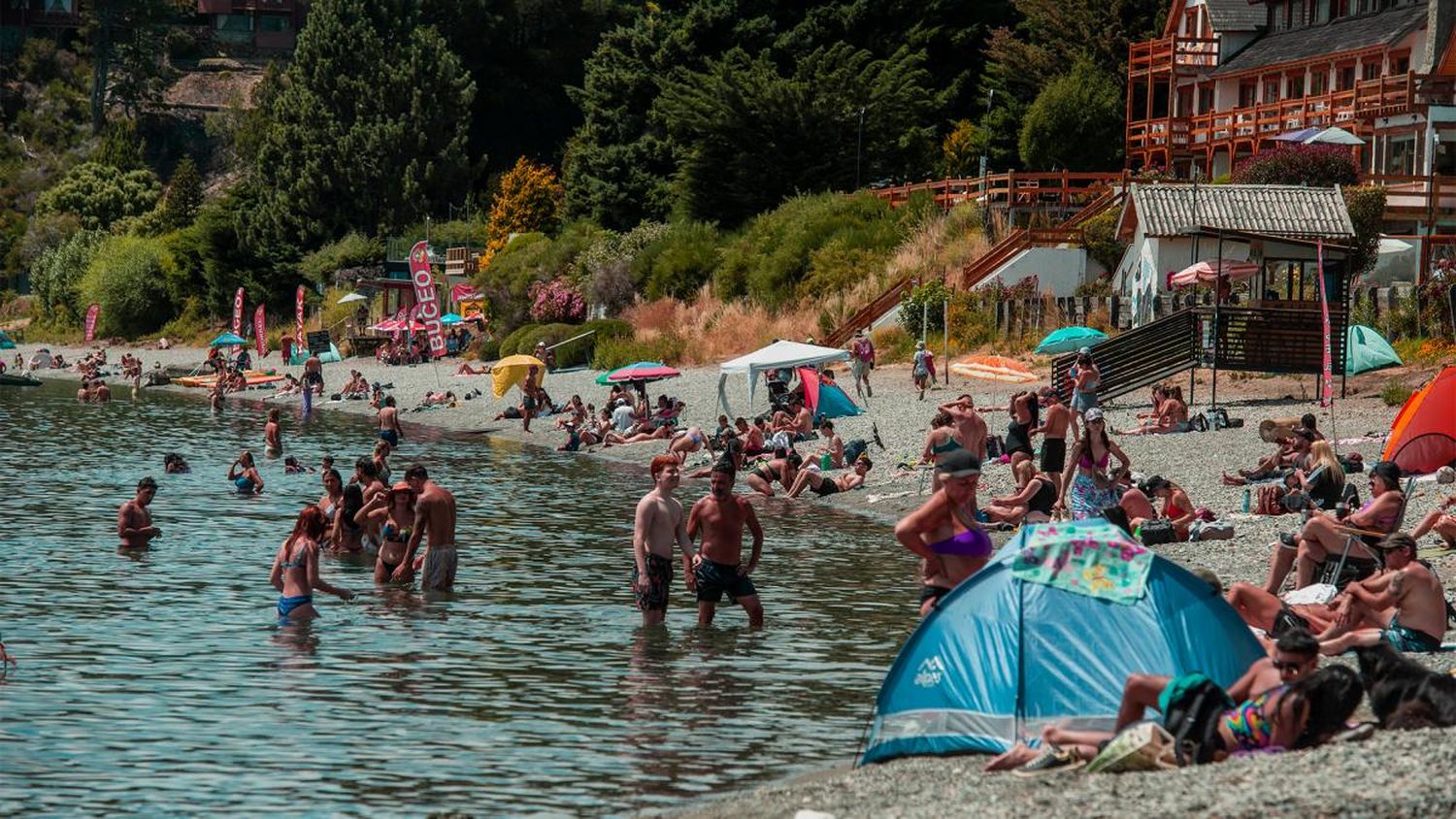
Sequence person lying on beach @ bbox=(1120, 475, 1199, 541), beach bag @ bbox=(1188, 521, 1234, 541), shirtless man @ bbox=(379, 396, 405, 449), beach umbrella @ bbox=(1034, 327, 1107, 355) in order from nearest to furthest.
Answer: beach bag @ bbox=(1188, 521, 1234, 541) < person lying on beach @ bbox=(1120, 475, 1199, 541) < beach umbrella @ bbox=(1034, 327, 1107, 355) < shirtless man @ bbox=(379, 396, 405, 449)

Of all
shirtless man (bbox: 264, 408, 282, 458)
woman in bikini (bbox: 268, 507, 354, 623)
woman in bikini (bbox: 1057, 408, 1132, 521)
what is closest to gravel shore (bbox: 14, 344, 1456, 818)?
woman in bikini (bbox: 1057, 408, 1132, 521)

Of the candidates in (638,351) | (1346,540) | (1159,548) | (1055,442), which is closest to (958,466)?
(1346,540)

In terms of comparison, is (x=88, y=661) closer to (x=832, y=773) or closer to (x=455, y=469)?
(x=832, y=773)

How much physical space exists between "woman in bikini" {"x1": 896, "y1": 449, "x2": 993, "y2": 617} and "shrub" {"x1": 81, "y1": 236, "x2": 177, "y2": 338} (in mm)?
70222

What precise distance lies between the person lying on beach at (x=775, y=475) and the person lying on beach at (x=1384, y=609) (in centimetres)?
1426

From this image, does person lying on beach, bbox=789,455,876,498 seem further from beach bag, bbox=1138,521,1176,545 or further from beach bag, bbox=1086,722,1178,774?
beach bag, bbox=1086,722,1178,774

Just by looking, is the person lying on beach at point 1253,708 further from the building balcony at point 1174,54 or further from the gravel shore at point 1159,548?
the building balcony at point 1174,54

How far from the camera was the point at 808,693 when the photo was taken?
1337cm

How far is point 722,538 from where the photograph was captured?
1408 centimetres

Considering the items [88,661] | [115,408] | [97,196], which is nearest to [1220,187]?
[88,661]

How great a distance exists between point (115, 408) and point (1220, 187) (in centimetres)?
2929

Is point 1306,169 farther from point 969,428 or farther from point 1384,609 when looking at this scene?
point 1384,609

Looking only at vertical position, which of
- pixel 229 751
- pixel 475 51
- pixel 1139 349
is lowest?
pixel 229 751

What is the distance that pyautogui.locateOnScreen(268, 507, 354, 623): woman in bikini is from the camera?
15.6 metres
